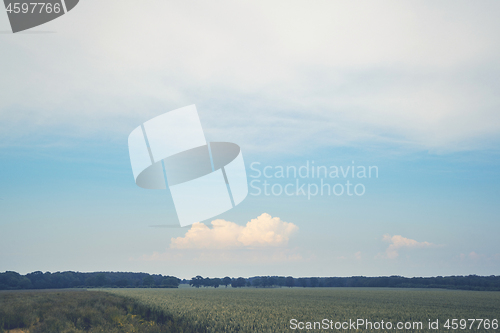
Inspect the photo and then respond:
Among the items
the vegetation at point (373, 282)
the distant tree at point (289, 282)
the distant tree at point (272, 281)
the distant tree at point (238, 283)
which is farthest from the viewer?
the distant tree at point (289, 282)

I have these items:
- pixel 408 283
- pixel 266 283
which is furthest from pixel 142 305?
pixel 266 283

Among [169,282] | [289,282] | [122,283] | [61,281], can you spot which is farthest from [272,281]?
[61,281]

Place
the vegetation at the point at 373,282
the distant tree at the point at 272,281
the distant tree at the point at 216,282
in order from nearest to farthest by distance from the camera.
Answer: the vegetation at the point at 373,282 < the distant tree at the point at 272,281 < the distant tree at the point at 216,282

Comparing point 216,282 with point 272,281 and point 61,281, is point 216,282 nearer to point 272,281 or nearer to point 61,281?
point 272,281

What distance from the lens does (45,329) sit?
2058cm

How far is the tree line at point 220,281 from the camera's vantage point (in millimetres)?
107188

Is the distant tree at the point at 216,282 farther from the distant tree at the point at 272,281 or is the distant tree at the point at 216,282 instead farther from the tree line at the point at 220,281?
the distant tree at the point at 272,281

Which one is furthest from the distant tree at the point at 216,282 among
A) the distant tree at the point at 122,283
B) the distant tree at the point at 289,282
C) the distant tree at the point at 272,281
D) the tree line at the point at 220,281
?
the distant tree at the point at 122,283

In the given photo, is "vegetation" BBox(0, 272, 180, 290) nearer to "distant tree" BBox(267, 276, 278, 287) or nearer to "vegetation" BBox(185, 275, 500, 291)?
"vegetation" BBox(185, 275, 500, 291)

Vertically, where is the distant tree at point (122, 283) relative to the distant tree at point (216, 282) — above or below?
above

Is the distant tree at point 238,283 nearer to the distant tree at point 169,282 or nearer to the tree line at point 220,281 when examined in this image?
the tree line at point 220,281

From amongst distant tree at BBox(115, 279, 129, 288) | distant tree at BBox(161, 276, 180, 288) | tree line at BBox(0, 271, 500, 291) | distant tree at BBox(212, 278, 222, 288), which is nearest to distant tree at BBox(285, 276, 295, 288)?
tree line at BBox(0, 271, 500, 291)

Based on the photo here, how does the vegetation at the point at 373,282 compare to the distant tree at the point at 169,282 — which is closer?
the vegetation at the point at 373,282

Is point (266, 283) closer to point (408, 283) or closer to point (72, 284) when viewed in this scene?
point (408, 283)
